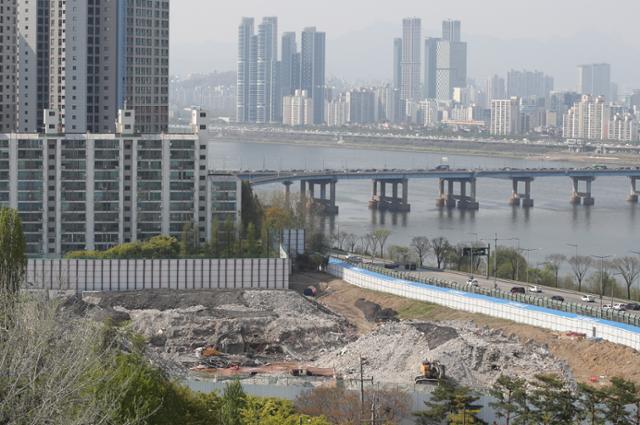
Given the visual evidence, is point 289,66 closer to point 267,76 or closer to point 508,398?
point 267,76

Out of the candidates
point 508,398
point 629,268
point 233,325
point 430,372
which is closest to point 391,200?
point 629,268

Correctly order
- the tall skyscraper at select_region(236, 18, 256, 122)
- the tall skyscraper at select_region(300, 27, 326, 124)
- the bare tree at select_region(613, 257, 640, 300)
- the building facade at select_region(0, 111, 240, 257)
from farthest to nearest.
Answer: the tall skyscraper at select_region(300, 27, 326, 124) → the tall skyscraper at select_region(236, 18, 256, 122) → the building facade at select_region(0, 111, 240, 257) → the bare tree at select_region(613, 257, 640, 300)

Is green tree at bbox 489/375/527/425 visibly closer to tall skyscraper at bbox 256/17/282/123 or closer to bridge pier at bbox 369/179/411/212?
bridge pier at bbox 369/179/411/212

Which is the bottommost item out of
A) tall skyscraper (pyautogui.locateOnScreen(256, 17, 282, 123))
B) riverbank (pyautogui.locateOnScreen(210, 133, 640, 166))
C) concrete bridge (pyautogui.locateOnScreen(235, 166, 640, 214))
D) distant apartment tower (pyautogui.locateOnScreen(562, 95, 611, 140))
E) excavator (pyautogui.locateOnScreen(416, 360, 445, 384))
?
excavator (pyautogui.locateOnScreen(416, 360, 445, 384))

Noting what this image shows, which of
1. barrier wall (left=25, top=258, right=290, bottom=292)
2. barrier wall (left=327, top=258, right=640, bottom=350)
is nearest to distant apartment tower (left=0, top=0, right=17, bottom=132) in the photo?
barrier wall (left=327, top=258, right=640, bottom=350)

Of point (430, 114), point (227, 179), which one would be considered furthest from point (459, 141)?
point (227, 179)
